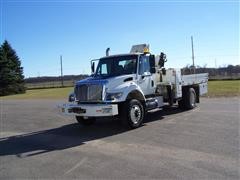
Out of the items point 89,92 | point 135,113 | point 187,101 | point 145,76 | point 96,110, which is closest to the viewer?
point 96,110

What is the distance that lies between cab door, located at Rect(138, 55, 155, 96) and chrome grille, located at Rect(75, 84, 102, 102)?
1.78m

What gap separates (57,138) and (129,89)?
283 cm

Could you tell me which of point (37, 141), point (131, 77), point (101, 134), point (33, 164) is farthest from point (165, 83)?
point (33, 164)

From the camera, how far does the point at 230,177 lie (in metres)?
5.32

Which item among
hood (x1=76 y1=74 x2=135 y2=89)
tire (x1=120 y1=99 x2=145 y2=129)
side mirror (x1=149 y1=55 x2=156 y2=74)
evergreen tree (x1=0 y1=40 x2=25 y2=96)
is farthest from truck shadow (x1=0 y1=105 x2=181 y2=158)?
evergreen tree (x1=0 y1=40 x2=25 y2=96)

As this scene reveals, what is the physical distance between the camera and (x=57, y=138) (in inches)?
387

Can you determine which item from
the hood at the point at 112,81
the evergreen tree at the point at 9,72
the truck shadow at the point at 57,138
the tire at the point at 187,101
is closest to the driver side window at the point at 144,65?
the hood at the point at 112,81

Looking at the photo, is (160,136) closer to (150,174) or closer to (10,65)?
(150,174)

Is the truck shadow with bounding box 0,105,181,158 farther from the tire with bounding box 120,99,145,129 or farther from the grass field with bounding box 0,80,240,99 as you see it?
the grass field with bounding box 0,80,240,99

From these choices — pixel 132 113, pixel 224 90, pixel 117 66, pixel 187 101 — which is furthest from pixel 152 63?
pixel 224 90

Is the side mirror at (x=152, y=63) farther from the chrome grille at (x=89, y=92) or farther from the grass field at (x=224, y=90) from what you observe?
the grass field at (x=224, y=90)

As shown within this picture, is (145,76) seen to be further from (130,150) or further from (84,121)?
(130,150)

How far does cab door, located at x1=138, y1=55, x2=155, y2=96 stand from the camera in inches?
450

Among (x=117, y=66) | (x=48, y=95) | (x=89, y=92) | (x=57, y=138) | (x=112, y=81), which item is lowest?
(x=57, y=138)
